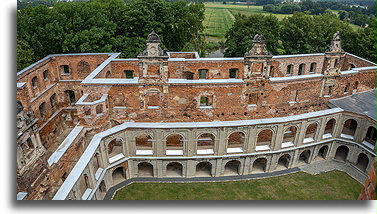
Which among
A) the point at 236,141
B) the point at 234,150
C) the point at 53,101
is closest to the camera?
the point at 234,150

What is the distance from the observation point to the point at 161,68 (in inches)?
834

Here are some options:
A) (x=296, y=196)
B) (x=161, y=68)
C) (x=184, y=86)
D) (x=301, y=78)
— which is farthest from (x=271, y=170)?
(x=161, y=68)

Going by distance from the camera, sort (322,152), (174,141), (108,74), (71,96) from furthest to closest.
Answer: (71,96)
(108,74)
(322,152)
(174,141)

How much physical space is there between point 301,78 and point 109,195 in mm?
17402

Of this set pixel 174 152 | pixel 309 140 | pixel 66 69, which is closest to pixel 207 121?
pixel 174 152

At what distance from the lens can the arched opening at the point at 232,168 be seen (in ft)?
76.4

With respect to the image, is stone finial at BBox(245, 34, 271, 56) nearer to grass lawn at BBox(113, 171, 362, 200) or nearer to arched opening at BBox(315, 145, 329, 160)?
grass lawn at BBox(113, 171, 362, 200)

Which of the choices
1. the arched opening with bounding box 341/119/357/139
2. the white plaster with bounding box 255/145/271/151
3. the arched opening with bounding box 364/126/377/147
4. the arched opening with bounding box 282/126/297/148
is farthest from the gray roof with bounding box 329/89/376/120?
the white plaster with bounding box 255/145/271/151

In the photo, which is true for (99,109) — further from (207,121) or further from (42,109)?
(42,109)

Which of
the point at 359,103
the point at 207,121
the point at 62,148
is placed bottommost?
the point at 207,121

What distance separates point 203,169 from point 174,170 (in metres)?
2.39

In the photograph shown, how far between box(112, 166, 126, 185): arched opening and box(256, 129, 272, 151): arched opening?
1068 centimetres

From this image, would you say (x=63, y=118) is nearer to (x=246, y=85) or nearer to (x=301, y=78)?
(x=246, y=85)

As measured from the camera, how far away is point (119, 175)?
22906mm
